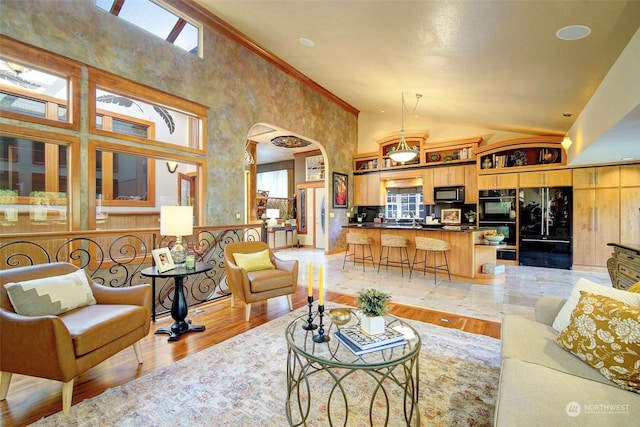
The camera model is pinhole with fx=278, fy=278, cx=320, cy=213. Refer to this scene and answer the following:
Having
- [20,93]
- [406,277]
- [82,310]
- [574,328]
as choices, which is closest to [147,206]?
[20,93]

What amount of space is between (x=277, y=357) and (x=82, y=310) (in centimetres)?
158

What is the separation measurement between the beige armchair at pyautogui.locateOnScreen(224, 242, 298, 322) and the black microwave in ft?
16.8

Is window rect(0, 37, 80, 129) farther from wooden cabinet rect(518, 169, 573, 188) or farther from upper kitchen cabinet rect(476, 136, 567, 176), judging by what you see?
wooden cabinet rect(518, 169, 573, 188)

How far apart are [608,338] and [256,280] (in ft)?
9.42

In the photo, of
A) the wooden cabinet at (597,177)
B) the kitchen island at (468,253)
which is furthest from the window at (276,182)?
the wooden cabinet at (597,177)

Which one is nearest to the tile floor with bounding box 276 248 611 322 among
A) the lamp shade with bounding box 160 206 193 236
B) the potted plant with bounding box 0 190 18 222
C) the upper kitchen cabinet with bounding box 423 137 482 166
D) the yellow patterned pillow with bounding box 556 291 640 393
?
the yellow patterned pillow with bounding box 556 291 640 393

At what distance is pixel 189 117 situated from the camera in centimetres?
457

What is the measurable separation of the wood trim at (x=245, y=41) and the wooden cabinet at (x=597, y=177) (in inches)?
→ 230

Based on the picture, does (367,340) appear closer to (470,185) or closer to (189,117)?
(189,117)

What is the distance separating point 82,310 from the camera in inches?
85.3

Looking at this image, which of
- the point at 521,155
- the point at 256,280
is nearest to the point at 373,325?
the point at 256,280

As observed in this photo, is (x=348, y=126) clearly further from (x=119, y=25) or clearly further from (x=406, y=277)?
(x=119, y=25)

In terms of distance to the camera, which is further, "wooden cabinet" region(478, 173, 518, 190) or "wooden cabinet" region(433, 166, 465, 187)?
"wooden cabinet" region(433, 166, 465, 187)

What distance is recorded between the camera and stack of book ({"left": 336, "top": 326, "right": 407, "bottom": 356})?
1661 millimetres
